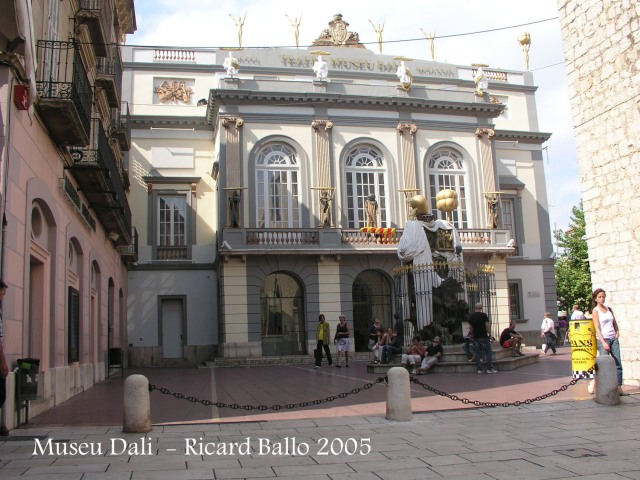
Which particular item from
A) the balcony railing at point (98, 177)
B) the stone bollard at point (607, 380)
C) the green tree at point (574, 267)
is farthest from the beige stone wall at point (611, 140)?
the green tree at point (574, 267)

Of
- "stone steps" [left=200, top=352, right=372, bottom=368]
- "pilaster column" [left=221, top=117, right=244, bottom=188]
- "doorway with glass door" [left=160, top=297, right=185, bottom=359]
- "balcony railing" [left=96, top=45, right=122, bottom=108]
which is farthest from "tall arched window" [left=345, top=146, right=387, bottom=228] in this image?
"balcony railing" [left=96, top=45, right=122, bottom=108]

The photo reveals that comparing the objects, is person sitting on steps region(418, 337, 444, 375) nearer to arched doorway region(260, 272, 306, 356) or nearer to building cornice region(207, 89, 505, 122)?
arched doorway region(260, 272, 306, 356)

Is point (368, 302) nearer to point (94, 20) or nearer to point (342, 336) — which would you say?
point (342, 336)

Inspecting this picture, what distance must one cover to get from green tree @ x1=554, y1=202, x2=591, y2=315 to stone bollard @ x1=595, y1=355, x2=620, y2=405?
34106 millimetres

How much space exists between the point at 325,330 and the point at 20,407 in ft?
38.2

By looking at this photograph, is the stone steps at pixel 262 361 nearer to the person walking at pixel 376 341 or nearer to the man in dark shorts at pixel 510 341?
the person walking at pixel 376 341

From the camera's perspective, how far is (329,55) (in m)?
32.1

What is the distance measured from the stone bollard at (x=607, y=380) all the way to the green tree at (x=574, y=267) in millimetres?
34106

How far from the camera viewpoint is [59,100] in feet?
33.6

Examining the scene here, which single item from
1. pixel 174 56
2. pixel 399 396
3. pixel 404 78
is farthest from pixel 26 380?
pixel 174 56

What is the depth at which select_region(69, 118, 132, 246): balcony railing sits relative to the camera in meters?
14.0

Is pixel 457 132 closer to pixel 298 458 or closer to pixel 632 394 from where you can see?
pixel 632 394

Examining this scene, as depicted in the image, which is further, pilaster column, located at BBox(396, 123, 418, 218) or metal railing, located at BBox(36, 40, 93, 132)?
pilaster column, located at BBox(396, 123, 418, 218)

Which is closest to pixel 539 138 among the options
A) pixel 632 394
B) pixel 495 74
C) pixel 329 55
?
pixel 495 74
